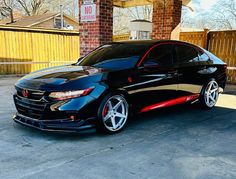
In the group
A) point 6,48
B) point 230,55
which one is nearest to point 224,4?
point 230,55

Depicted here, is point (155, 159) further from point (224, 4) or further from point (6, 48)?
point (224, 4)

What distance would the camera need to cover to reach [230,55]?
9.14m

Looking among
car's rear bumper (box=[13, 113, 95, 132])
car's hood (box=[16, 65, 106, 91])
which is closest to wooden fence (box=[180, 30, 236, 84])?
car's hood (box=[16, 65, 106, 91])

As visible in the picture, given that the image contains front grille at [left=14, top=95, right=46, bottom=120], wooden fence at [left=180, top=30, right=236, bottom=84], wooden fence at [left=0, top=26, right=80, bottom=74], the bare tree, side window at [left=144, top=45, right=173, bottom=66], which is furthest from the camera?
the bare tree

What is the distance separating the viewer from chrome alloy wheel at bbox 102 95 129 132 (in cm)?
398

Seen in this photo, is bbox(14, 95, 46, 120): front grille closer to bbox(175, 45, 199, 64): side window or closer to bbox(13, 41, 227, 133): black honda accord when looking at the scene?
bbox(13, 41, 227, 133): black honda accord

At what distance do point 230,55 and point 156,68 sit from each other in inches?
224

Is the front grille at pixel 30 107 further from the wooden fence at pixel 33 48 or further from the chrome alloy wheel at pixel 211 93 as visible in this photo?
the wooden fence at pixel 33 48

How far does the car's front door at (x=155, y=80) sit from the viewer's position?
430 cm

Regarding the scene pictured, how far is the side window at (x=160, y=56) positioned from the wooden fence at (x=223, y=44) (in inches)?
197

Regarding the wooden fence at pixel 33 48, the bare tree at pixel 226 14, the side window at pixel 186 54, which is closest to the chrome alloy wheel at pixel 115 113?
the side window at pixel 186 54

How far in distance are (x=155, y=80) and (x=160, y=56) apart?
0.49 m

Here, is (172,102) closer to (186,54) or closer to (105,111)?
(186,54)

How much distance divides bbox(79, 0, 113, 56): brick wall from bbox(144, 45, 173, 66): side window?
2523 mm
